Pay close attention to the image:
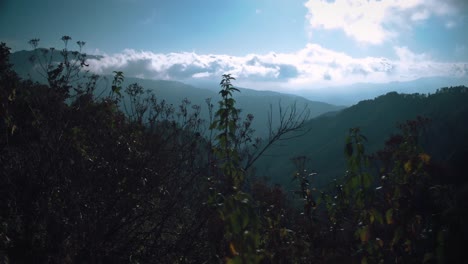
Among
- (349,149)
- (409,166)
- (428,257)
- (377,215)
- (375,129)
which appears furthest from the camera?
(375,129)

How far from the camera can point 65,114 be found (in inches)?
217

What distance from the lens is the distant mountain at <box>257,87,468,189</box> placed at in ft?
330

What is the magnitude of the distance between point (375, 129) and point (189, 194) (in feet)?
539

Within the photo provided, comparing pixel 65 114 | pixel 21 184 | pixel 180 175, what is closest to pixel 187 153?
pixel 180 175

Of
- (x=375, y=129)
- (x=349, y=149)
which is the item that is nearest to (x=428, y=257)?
(x=349, y=149)

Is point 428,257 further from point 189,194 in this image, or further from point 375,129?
point 375,129

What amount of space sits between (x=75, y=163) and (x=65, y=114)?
115cm

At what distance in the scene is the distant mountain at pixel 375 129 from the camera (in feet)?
330

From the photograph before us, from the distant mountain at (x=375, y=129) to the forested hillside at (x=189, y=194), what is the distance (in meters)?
89.4

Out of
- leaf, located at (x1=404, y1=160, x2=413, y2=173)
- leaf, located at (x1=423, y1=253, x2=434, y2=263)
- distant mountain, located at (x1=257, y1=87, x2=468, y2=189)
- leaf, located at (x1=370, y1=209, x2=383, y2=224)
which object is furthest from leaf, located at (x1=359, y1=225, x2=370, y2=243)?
distant mountain, located at (x1=257, y1=87, x2=468, y2=189)

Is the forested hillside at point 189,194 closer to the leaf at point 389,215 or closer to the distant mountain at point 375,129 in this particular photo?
the leaf at point 389,215

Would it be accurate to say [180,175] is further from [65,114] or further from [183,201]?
[65,114]

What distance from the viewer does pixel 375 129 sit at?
152 meters

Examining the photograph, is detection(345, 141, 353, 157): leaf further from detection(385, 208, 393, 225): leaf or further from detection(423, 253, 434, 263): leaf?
detection(423, 253, 434, 263): leaf
